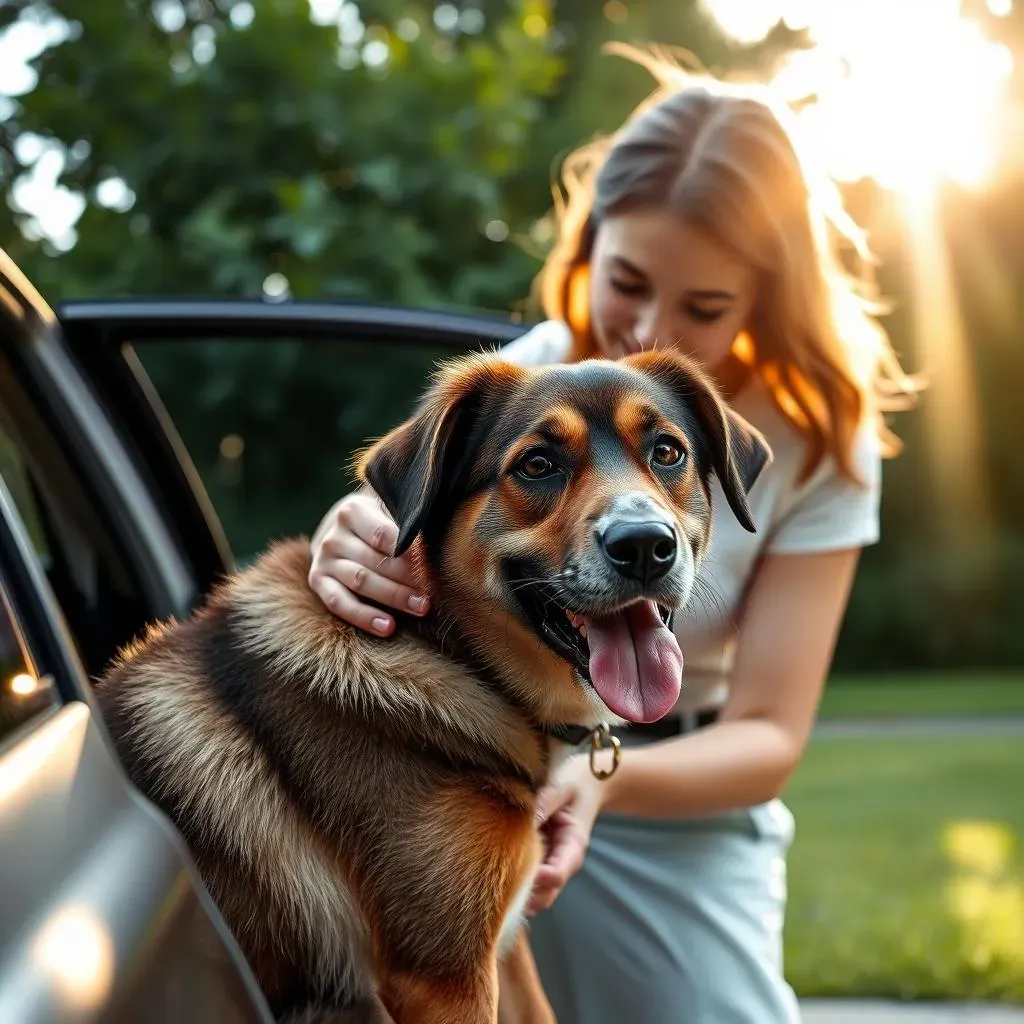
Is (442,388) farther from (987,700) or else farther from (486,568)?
(987,700)

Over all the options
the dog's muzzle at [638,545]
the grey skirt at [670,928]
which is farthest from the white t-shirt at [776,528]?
the dog's muzzle at [638,545]

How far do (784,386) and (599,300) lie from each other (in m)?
0.51

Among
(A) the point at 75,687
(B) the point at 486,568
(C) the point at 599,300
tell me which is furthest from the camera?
(C) the point at 599,300

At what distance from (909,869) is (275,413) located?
547cm

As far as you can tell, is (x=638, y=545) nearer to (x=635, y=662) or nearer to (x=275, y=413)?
(x=635, y=662)

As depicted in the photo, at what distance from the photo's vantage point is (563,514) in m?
2.26

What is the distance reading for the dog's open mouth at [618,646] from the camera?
84.1 inches

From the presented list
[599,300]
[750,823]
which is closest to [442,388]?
[599,300]

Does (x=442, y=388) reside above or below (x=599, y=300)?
above

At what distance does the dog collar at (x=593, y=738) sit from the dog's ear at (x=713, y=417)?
0.52 metres

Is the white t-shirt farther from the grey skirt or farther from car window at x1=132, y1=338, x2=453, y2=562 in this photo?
car window at x1=132, y1=338, x2=453, y2=562

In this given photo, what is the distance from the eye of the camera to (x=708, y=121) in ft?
10.2

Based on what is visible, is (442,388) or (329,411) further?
(329,411)

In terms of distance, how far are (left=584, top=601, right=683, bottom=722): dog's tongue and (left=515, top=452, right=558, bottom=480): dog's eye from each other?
0.95ft
